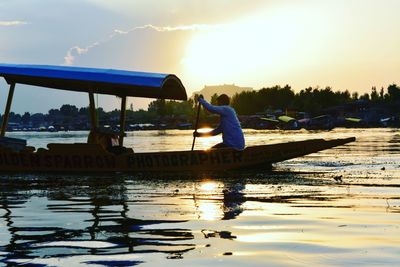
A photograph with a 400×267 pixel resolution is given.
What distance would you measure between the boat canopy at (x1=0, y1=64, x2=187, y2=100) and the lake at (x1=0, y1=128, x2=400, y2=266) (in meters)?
2.82

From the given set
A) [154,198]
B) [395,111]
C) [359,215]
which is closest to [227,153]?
[154,198]

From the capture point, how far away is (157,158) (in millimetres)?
17469

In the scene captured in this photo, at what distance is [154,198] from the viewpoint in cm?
1204

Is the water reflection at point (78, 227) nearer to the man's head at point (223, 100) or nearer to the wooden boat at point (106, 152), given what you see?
the wooden boat at point (106, 152)

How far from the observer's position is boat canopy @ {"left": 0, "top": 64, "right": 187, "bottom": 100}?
17.1 metres

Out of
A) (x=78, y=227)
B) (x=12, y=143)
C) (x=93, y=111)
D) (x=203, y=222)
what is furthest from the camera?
(x=12, y=143)

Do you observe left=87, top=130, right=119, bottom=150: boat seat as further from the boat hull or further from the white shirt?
the white shirt

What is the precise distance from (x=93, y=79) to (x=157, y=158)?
2640 mm

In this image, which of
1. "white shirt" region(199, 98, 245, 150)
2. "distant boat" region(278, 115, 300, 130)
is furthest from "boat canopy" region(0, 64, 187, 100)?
"distant boat" region(278, 115, 300, 130)

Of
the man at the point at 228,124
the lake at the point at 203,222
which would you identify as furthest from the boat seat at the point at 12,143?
the man at the point at 228,124

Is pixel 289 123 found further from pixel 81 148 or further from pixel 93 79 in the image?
pixel 93 79

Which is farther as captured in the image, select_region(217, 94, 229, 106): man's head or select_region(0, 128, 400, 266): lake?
select_region(217, 94, 229, 106): man's head

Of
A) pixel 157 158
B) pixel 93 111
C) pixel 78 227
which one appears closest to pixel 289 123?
pixel 93 111

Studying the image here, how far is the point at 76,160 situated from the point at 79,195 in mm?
5204
